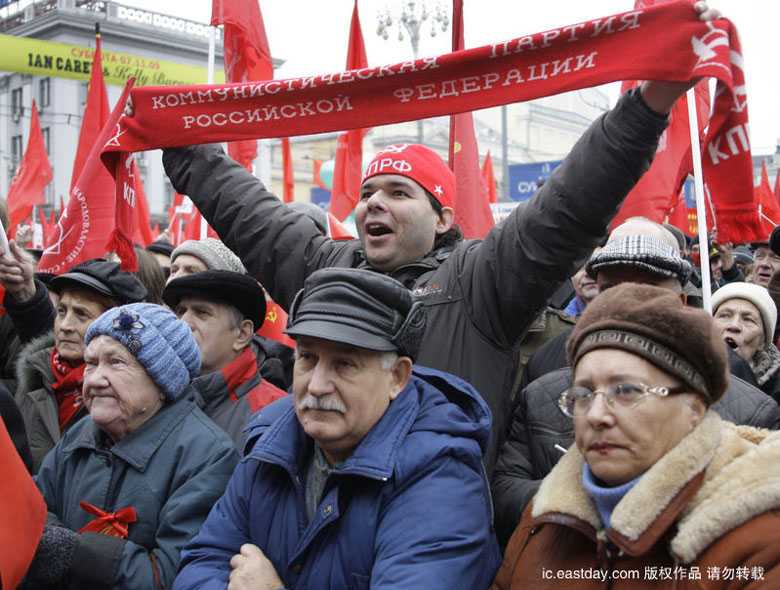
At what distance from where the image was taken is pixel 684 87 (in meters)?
2.50

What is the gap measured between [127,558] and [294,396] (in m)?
0.76

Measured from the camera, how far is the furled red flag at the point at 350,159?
7383 millimetres

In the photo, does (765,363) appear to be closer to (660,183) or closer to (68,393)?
(660,183)

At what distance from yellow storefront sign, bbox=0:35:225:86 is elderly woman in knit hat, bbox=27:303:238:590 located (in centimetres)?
1396

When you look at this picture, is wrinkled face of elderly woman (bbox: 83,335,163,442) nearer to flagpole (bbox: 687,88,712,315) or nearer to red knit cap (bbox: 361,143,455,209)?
red knit cap (bbox: 361,143,455,209)

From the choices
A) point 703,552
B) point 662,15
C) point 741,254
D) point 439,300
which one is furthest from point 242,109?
point 741,254

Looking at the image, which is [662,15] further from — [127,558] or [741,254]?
[741,254]

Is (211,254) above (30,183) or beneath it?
beneath

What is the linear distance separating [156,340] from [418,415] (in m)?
1.11

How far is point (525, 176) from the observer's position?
24297 mm

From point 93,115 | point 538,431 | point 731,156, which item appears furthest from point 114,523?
point 93,115

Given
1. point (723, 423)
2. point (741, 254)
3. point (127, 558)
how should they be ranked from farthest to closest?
1. point (741, 254)
2. point (127, 558)
3. point (723, 423)

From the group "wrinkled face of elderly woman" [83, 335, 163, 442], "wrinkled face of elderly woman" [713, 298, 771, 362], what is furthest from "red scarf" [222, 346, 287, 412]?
"wrinkled face of elderly woman" [713, 298, 771, 362]

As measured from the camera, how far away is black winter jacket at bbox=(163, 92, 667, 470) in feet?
8.48
